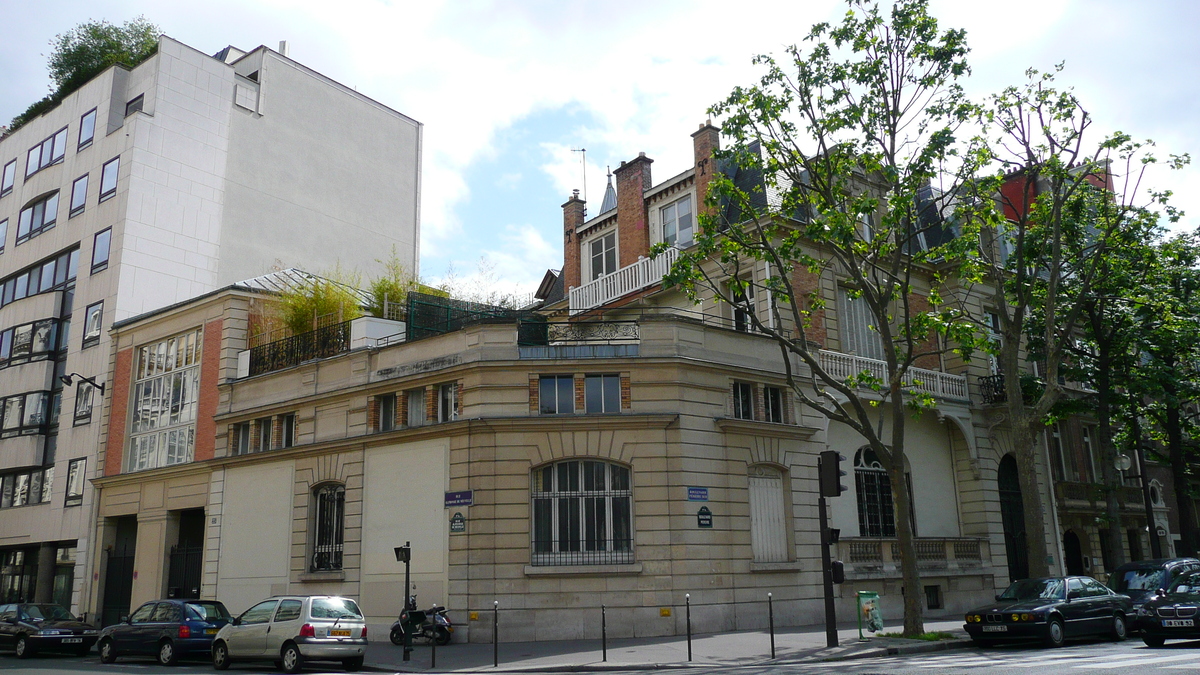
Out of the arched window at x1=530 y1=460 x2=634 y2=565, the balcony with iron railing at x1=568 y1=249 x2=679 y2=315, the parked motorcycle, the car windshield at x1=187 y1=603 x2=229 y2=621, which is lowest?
A: the parked motorcycle

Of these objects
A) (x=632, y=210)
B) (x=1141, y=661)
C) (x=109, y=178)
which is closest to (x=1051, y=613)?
(x=1141, y=661)

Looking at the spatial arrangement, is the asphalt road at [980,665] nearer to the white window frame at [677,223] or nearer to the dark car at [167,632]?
the dark car at [167,632]

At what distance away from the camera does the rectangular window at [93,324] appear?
3439cm

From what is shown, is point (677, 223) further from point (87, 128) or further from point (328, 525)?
point (87, 128)

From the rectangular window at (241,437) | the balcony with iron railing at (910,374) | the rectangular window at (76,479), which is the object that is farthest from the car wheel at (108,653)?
the balcony with iron railing at (910,374)

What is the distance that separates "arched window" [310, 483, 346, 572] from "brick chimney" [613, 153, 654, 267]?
11.3m

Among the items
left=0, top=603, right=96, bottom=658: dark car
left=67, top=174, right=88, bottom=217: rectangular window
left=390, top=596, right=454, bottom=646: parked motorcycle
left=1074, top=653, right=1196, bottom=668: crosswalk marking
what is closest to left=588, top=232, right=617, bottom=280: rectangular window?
left=390, top=596, right=454, bottom=646: parked motorcycle

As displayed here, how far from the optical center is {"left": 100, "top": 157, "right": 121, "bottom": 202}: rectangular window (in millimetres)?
35719

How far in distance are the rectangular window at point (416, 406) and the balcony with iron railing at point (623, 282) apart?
5.85 metres

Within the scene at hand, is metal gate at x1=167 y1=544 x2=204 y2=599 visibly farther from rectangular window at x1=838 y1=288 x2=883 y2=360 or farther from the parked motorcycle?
rectangular window at x1=838 y1=288 x2=883 y2=360

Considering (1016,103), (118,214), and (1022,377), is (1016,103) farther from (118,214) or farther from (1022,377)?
(118,214)

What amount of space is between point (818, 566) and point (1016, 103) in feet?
40.6

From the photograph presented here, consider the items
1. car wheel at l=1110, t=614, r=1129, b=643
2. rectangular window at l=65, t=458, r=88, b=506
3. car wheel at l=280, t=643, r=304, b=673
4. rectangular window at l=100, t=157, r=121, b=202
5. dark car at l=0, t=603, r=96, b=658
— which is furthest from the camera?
rectangular window at l=100, t=157, r=121, b=202

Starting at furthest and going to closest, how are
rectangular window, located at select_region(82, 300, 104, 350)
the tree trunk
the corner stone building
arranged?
rectangular window, located at select_region(82, 300, 104, 350)
the tree trunk
the corner stone building
